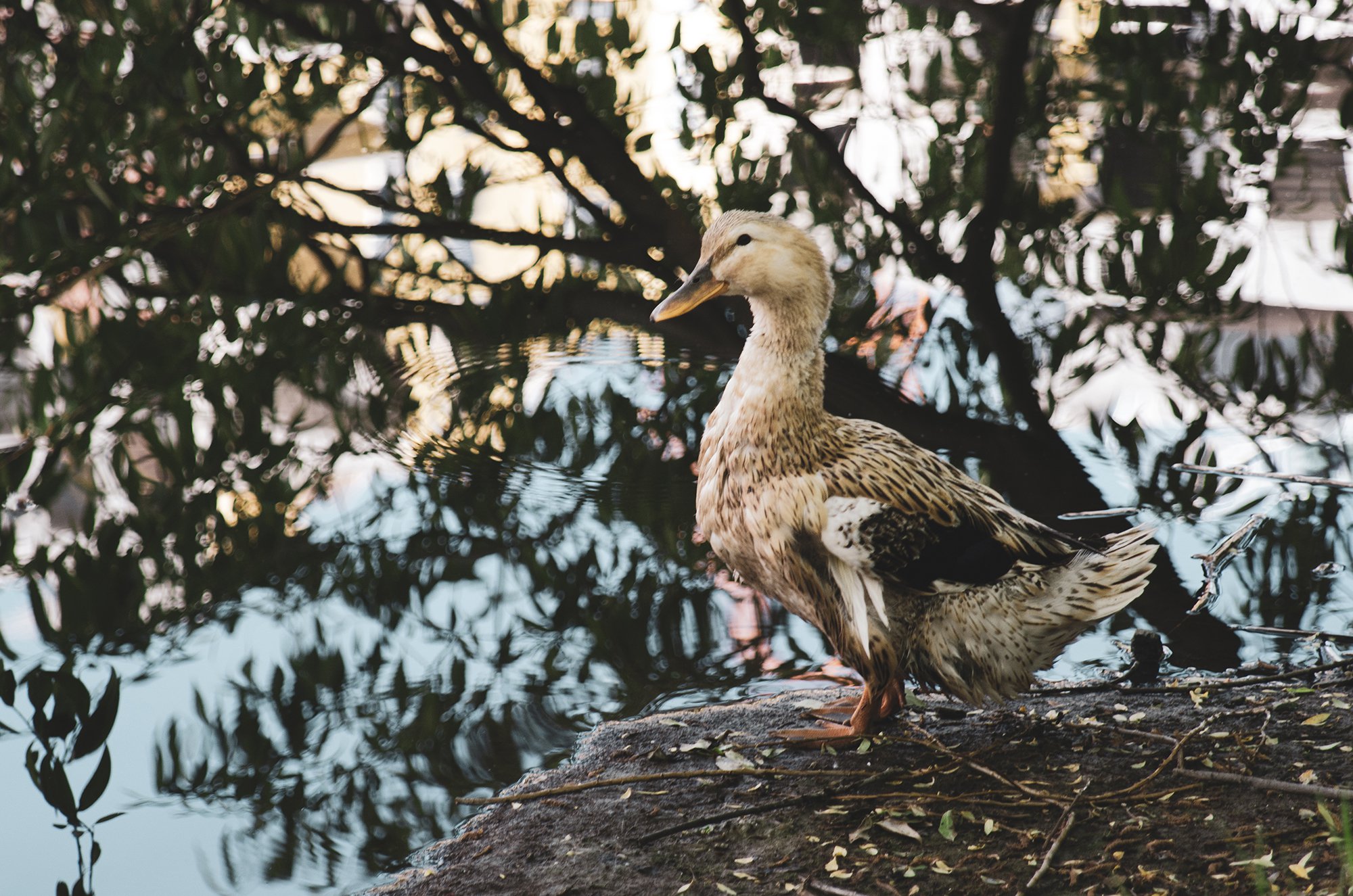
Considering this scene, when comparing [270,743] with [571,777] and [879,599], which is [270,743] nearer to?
[571,777]

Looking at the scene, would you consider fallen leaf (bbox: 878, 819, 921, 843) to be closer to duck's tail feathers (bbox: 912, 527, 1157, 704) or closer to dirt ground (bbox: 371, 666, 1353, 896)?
dirt ground (bbox: 371, 666, 1353, 896)

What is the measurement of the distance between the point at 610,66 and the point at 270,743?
3.67 m

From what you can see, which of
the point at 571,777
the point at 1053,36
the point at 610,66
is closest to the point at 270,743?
the point at 571,777

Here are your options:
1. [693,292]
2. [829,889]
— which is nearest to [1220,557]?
[693,292]

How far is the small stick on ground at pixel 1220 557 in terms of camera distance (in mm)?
2930

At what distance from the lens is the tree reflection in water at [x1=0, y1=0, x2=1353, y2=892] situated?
264 centimetres

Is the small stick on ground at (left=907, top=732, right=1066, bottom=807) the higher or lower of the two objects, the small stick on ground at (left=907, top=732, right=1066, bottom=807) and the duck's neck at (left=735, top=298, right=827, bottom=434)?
the lower

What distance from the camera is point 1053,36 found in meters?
6.59

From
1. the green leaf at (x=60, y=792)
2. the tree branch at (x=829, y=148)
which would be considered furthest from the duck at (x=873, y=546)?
the tree branch at (x=829, y=148)

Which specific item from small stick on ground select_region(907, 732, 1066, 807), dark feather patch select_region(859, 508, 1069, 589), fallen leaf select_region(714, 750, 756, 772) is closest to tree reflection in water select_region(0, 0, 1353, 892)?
fallen leaf select_region(714, 750, 756, 772)

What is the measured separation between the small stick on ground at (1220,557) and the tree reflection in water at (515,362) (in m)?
0.03

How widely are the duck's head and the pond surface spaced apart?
2.73 ft

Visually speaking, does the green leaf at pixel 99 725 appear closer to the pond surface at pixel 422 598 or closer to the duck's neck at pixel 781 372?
the pond surface at pixel 422 598

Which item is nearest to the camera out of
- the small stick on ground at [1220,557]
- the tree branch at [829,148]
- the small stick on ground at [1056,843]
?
the small stick on ground at [1056,843]
